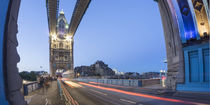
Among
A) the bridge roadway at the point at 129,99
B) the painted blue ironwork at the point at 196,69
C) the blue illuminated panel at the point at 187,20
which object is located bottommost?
the bridge roadway at the point at 129,99

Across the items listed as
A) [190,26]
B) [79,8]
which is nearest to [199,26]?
[190,26]

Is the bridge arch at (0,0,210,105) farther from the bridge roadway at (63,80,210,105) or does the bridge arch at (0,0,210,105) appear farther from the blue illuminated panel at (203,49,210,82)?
the bridge roadway at (63,80,210,105)

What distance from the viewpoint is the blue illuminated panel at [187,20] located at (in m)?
17.1

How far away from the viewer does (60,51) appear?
11331 cm

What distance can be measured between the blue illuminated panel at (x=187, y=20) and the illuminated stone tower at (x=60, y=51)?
103 meters

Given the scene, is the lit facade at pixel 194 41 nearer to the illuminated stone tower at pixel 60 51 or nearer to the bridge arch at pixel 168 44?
the bridge arch at pixel 168 44

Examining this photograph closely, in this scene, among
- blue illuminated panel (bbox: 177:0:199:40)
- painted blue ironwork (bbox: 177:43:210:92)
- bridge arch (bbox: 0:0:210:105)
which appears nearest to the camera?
bridge arch (bbox: 0:0:210:105)

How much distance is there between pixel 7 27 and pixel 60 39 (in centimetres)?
12010

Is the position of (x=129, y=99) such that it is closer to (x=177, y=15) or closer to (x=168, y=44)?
(x=168, y=44)

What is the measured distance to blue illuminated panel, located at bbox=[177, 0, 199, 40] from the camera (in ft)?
56.2

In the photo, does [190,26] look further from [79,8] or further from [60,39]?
[60,39]

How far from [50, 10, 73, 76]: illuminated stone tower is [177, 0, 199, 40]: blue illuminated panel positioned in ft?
338

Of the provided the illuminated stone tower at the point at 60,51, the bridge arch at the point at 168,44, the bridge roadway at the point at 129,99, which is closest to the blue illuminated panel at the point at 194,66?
the bridge arch at the point at 168,44

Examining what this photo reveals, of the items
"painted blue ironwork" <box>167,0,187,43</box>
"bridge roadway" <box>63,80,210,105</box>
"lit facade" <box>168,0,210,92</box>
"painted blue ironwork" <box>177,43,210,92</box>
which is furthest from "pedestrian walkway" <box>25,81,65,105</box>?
"painted blue ironwork" <box>167,0,187,43</box>
